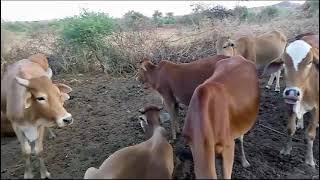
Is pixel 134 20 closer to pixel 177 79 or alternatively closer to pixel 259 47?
pixel 259 47

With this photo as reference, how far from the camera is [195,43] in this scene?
1108 cm

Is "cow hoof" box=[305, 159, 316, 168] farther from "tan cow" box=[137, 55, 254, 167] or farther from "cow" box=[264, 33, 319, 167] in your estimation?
"tan cow" box=[137, 55, 254, 167]

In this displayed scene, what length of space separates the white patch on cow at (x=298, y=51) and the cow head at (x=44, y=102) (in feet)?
8.24

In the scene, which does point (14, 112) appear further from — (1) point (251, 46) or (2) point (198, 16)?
(2) point (198, 16)

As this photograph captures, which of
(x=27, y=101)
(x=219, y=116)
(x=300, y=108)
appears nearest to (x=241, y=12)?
(x=300, y=108)

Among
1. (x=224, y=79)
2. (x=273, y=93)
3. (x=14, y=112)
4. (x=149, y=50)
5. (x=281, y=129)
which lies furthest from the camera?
(x=149, y=50)

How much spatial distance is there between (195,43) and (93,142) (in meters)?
5.13

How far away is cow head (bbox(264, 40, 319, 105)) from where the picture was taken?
4.83 meters

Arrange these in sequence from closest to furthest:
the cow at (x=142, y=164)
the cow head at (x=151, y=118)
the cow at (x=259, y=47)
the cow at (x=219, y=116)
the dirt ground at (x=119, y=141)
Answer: the cow at (x=219, y=116) < the cow at (x=142, y=164) < the dirt ground at (x=119, y=141) < the cow head at (x=151, y=118) < the cow at (x=259, y=47)

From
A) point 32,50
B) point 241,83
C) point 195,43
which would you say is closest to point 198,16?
point 195,43

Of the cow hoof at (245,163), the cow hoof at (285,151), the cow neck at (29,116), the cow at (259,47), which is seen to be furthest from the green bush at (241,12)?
the cow neck at (29,116)

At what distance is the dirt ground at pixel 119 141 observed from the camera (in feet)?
17.5

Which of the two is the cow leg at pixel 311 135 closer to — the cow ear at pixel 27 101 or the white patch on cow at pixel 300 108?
the white patch on cow at pixel 300 108

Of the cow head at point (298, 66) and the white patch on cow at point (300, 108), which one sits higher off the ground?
the cow head at point (298, 66)
